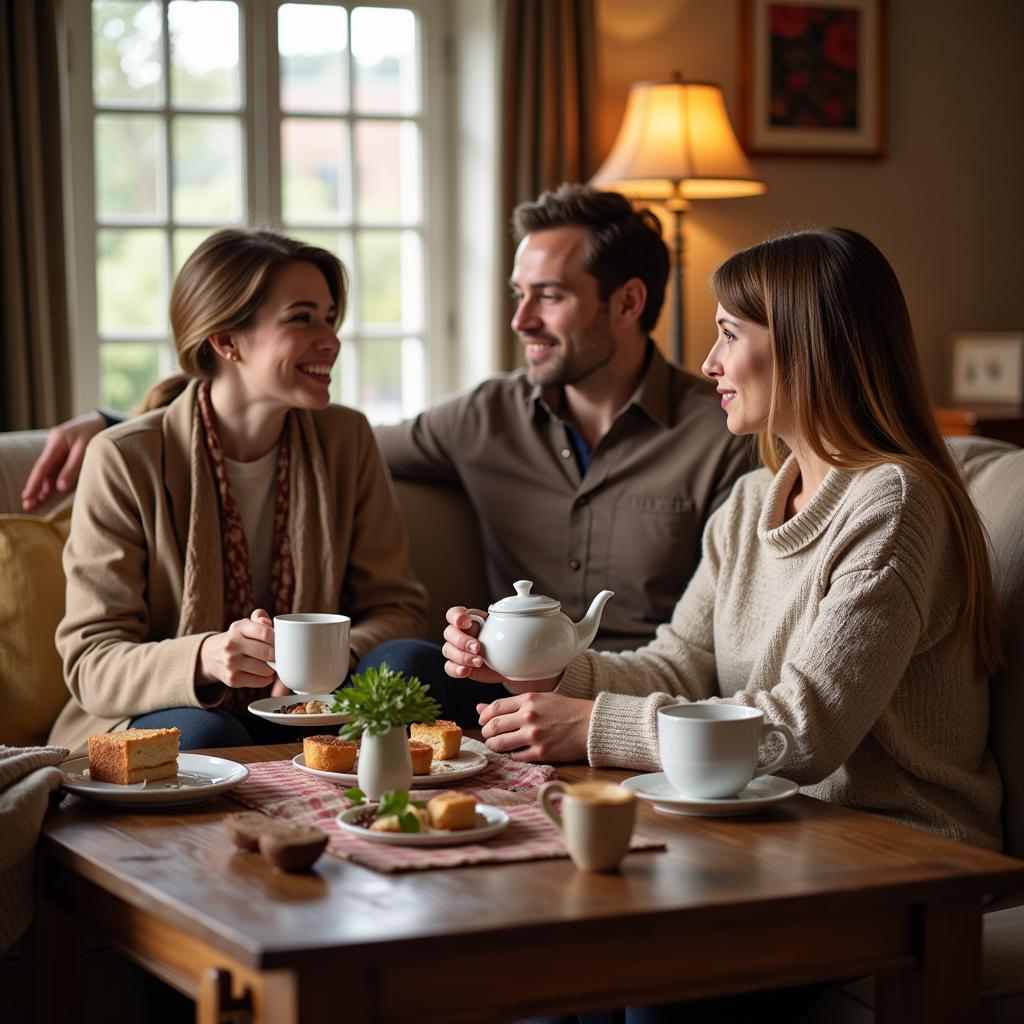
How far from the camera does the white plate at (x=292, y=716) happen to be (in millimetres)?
1902

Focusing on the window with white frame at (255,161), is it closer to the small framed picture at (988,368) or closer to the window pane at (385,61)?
the window pane at (385,61)

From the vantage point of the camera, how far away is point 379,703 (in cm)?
155

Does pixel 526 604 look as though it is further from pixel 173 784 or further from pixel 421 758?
pixel 173 784

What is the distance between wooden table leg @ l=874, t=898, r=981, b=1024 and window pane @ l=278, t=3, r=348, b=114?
11.7 ft

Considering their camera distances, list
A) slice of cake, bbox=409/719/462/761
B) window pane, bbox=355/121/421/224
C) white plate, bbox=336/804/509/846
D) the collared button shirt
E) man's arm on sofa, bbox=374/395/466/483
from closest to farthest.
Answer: white plate, bbox=336/804/509/846, slice of cake, bbox=409/719/462/761, the collared button shirt, man's arm on sofa, bbox=374/395/466/483, window pane, bbox=355/121/421/224

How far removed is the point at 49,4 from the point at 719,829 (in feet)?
9.94

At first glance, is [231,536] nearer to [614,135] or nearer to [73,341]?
[73,341]

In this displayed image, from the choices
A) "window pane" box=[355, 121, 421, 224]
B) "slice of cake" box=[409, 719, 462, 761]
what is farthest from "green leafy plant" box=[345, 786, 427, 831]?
"window pane" box=[355, 121, 421, 224]

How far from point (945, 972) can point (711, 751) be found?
0.31 m

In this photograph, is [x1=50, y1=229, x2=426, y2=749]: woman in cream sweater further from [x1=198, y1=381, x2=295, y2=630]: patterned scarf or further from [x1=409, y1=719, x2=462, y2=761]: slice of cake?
[x1=409, y1=719, x2=462, y2=761]: slice of cake

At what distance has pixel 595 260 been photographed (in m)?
3.03

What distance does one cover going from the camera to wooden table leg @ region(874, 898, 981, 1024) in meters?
1.38

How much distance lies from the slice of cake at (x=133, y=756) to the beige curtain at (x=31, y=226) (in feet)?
7.21

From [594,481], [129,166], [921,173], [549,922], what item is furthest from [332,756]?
[921,173]
